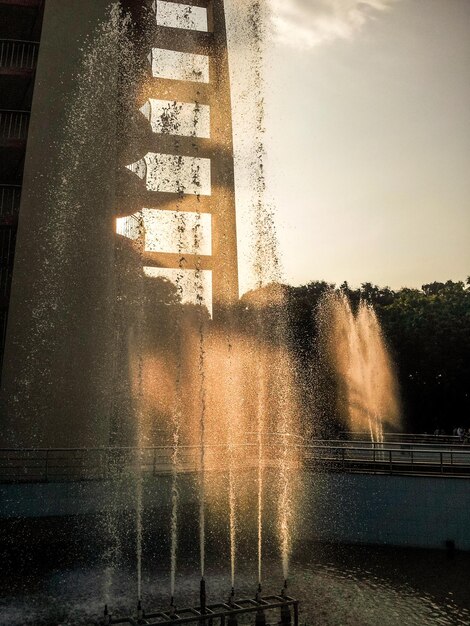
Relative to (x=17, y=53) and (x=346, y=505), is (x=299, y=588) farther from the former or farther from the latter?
(x=17, y=53)

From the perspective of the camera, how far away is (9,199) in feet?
77.2

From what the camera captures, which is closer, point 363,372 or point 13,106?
point 13,106

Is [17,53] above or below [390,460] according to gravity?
above

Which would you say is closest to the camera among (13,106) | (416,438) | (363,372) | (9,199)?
(9,199)

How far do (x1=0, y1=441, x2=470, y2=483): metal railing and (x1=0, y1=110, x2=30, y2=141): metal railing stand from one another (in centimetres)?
1219

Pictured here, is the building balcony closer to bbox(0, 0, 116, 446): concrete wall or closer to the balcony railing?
bbox(0, 0, 116, 446): concrete wall

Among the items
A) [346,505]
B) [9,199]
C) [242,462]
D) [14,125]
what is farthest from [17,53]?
[346,505]

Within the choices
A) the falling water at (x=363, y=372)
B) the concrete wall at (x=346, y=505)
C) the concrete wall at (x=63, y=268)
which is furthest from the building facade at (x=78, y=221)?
the falling water at (x=363, y=372)

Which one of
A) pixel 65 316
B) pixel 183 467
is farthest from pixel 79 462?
pixel 65 316

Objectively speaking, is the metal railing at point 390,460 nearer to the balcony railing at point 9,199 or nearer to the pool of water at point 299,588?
the pool of water at point 299,588

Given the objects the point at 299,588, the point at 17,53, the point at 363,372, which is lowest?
the point at 299,588

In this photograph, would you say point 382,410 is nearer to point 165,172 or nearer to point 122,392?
point 122,392

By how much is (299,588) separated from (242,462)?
656cm

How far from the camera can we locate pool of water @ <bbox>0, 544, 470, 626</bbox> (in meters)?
9.12
